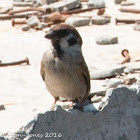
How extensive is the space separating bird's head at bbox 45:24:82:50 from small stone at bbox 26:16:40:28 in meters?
6.16

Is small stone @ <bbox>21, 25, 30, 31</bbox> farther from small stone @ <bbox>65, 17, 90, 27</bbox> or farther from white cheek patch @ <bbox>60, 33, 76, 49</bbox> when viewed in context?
white cheek patch @ <bbox>60, 33, 76, 49</bbox>

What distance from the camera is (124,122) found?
541 cm

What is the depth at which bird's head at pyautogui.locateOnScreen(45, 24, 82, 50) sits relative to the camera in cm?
630

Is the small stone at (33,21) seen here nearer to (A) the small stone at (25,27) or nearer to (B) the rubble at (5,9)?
(A) the small stone at (25,27)

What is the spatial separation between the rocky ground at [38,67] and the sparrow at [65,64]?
0.31 m

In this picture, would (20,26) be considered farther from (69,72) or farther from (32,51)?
(69,72)

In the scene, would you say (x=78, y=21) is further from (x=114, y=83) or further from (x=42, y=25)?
(x=114, y=83)

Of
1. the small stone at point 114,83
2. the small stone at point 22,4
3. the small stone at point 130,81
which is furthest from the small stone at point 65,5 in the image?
the small stone at point 130,81

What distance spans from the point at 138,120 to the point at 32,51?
5634 mm

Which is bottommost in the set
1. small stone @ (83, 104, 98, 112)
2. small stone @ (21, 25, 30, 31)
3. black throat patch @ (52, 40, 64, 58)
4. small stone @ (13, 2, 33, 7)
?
small stone @ (13, 2, 33, 7)

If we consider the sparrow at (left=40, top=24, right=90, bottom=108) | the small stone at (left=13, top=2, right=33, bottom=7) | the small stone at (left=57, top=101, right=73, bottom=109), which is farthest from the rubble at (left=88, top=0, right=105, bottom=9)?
the sparrow at (left=40, top=24, right=90, bottom=108)

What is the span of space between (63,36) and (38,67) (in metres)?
3.54

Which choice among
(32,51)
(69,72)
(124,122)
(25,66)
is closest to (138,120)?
(124,122)

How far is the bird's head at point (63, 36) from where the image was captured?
6305 millimetres
